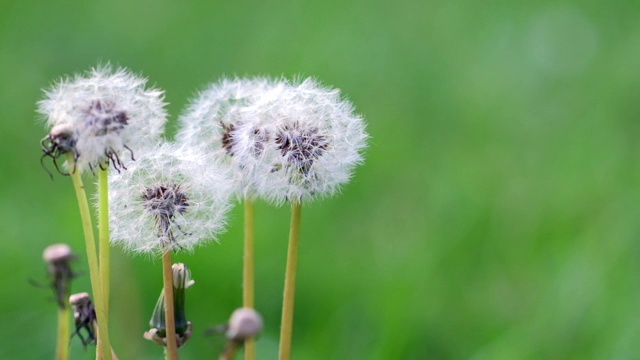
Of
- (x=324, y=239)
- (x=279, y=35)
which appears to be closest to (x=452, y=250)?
(x=324, y=239)

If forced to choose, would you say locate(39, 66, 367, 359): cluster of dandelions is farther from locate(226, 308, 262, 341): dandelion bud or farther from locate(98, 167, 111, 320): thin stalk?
locate(226, 308, 262, 341): dandelion bud

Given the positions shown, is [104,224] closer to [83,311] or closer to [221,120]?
[83,311]

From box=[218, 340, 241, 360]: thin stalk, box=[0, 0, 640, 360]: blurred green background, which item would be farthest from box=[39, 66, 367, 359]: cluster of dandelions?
box=[0, 0, 640, 360]: blurred green background

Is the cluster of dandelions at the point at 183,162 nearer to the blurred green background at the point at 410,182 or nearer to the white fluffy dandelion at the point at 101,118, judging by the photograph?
the white fluffy dandelion at the point at 101,118

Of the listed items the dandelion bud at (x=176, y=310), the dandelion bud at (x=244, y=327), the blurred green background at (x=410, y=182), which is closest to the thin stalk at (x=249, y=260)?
the dandelion bud at (x=176, y=310)

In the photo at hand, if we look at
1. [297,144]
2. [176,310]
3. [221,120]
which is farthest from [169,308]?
[221,120]

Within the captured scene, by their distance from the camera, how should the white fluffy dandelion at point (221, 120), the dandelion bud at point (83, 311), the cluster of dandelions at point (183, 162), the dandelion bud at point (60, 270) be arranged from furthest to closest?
the white fluffy dandelion at point (221, 120)
the dandelion bud at point (83, 311)
the cluster of dandelions at point (183, 162)
the dandelion bud at point (60, 270)

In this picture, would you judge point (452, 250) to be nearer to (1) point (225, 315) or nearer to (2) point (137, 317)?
(1) point (225, 315)
